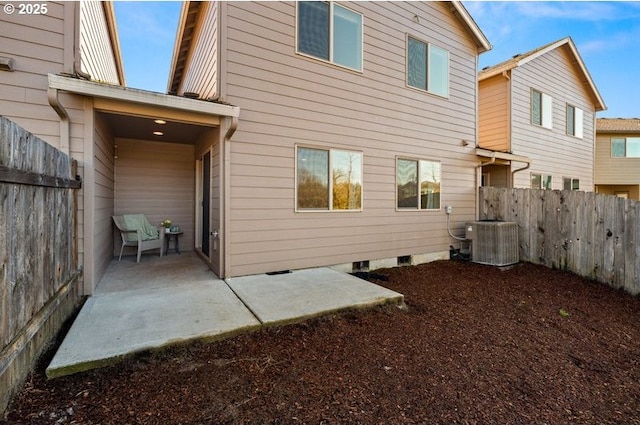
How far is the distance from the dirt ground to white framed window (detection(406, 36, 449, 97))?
5.23 m

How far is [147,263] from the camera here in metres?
5.55

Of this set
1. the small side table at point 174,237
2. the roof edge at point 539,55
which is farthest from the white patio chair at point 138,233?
the roof edge at point 539,55

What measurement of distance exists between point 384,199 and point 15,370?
5.53 metres

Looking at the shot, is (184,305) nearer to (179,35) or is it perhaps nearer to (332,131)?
(332,131)

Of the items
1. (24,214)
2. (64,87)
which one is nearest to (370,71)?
(64,87)

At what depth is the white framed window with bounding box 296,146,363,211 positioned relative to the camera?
5180 mm

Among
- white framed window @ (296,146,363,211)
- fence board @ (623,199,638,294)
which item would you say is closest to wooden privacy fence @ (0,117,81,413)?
white framed window @ (296,146,363,211)

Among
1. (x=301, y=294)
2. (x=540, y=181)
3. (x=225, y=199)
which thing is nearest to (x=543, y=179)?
(x=540, y=181)

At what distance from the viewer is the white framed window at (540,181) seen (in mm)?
9781

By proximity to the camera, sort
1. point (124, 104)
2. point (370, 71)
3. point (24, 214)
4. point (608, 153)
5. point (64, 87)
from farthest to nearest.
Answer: point (608, 153) → point (370, 71) → point (124, 104) → point (64, 87) → point (24, 214)

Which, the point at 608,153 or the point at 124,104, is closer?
the point at 124,104

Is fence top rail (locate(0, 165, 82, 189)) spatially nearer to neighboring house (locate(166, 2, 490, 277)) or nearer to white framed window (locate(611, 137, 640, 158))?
neighboring house (locate(166, 2, 490, 277))

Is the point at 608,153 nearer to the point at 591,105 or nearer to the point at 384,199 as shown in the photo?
the point at 591,105

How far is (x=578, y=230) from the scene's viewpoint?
5895mm
